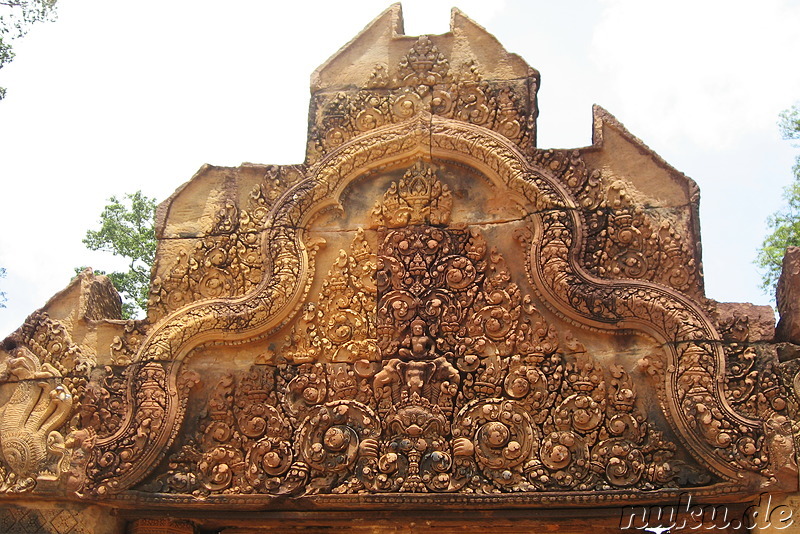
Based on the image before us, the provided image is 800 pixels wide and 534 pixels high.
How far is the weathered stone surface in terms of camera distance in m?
5.43

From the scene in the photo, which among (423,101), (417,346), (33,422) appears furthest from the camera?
(423,101)

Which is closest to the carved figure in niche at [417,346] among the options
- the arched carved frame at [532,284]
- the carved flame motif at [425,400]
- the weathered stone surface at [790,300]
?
the carved flame motif at [425,400]

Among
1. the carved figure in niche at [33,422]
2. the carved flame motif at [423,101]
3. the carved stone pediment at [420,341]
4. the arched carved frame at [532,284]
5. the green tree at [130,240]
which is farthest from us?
the green tree at [130,240]

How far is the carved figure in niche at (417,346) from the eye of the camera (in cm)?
584

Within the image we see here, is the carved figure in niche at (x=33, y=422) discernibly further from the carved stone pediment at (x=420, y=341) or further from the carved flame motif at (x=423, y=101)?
the carved flame motif at (x=423, y=101)

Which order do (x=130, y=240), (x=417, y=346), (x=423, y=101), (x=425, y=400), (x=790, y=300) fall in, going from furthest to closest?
(x=130, y=240)
(x=423, y=101)
(x=417, y=346)
(x=425, y=400)
(x=790, y=300)

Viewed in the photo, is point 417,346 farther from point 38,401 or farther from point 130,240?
point 130,240

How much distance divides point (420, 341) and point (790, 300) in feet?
7.84

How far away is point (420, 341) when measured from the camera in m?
5.85

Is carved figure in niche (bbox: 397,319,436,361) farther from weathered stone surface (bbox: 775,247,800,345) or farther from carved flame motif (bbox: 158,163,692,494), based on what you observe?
weathered stone surface (bbox: 775,247,800,345)

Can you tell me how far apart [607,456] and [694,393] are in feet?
2.18

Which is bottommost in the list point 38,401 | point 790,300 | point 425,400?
point 38,401

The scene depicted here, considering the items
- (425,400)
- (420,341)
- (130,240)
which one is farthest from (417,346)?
(130,240)

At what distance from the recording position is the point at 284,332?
6.11 m
